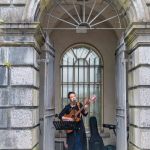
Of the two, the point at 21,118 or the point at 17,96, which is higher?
the point at 17,96

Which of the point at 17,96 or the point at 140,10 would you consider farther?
the point at 140,10

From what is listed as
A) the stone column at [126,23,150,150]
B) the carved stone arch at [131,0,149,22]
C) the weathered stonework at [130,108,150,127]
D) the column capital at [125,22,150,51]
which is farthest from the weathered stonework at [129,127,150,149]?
the carved stone arch at [131,0,149,22]

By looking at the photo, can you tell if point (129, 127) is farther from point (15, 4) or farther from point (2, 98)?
point (15, 4)

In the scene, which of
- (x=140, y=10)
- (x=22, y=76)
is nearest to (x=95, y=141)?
(x=22, y=76)

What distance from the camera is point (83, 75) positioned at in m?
12.4

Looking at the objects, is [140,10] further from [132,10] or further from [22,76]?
[22,76]

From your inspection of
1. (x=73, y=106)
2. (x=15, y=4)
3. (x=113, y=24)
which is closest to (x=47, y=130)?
(x=73, y=106)

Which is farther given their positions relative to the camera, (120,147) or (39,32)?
(120,147)

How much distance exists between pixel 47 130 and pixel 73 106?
869 mm

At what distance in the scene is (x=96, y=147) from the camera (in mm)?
10578

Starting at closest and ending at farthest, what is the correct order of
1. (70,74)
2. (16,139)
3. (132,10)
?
(16,139), (132,10), (70,74)

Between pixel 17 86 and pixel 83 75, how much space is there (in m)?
4.48

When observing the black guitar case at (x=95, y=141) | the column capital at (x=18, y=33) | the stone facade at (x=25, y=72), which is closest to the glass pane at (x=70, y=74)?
the black guitar case at (x=95, y=141)

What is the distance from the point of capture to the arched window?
12.3 meters
